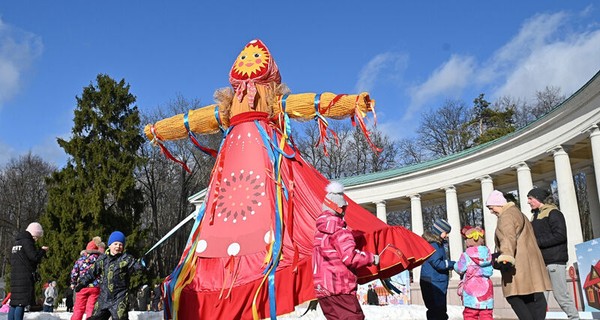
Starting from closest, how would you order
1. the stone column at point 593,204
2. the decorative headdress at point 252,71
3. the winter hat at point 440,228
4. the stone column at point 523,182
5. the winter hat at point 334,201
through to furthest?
the winter hat at point 334,201 < the winter hat at point 440,228 < the decorative headdress at point 252,71 < the stone column at point 523,182 < the stone column at point 593,204

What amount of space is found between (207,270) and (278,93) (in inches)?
99.5

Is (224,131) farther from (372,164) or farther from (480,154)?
(372,164)

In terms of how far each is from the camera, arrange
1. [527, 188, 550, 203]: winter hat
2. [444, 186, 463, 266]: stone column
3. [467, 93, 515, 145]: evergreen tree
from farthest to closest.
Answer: [467, 93, 515, 145]: evergreen tree → [444, 186, 463, 266]: stone column → [527, 188, 550, 203]: winter hat

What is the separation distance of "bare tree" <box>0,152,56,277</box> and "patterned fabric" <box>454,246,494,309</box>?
133ft

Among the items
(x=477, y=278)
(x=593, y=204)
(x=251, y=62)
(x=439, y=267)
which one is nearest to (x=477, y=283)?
(x=477, y=278)

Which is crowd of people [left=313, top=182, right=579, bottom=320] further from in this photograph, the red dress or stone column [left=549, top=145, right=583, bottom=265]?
stone column [left=549, top=145, right=583, bottom=265]

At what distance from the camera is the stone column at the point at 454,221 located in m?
22.6

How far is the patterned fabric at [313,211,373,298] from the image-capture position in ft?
13.5

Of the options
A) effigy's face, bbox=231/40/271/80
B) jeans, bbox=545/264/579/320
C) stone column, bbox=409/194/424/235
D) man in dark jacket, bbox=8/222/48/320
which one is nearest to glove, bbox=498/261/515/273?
jeans, bbox=545/264/579/320

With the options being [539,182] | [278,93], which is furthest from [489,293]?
[539,182]

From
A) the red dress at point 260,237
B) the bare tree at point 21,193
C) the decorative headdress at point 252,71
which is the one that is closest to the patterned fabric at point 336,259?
the red dress at point 260,237

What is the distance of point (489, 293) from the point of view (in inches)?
218

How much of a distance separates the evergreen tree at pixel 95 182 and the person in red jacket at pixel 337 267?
2083 cm

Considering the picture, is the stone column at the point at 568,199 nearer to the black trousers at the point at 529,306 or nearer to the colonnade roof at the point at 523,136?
the colonnade roof at the point at 523,136
